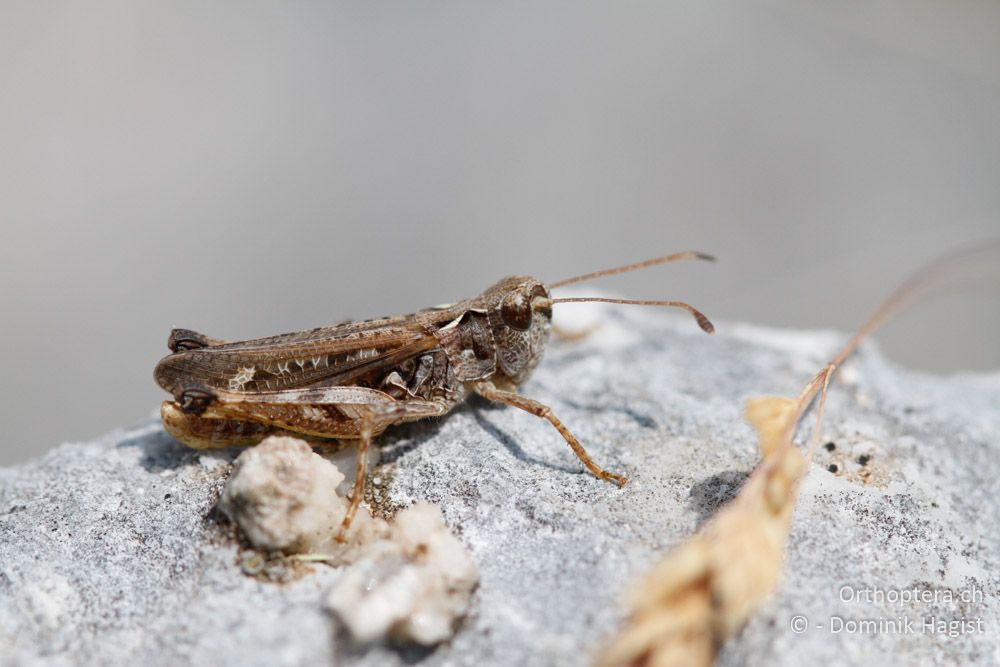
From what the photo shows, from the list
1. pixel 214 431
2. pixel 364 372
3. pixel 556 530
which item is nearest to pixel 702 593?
pixel 556 530

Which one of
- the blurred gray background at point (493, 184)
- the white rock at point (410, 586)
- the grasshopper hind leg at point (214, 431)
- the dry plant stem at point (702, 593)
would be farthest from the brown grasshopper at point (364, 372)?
the blurred gray background at point (493, 184)

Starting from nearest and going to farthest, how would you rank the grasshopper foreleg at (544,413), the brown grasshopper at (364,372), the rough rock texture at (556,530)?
the rough rock texture at (556,530)
the grasshopper foreleg at (544,413)
the brown grasshopper at (364,372)

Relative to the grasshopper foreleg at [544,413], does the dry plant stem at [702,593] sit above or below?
above

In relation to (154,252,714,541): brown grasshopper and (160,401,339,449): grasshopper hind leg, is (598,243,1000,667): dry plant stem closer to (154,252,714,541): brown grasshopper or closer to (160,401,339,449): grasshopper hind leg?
(154,252,714,541): brown grasshopper

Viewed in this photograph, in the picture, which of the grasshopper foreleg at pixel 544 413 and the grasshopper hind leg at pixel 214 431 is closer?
the grasshopper foreleg at pixel 544 413

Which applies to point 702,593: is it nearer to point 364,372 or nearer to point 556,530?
point 556,530

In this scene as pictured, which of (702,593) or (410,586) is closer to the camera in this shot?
(702,593)

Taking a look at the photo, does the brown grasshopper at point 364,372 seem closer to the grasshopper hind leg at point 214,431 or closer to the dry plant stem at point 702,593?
the grasshopper hind leg at point 214,431

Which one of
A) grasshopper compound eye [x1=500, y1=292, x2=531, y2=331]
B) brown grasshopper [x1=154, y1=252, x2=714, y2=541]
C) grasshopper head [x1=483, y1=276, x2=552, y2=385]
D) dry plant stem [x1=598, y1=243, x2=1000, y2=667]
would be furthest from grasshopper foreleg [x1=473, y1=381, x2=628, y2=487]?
dry plant stem [x1=598, y1=243, x2=1000, y2=667]
